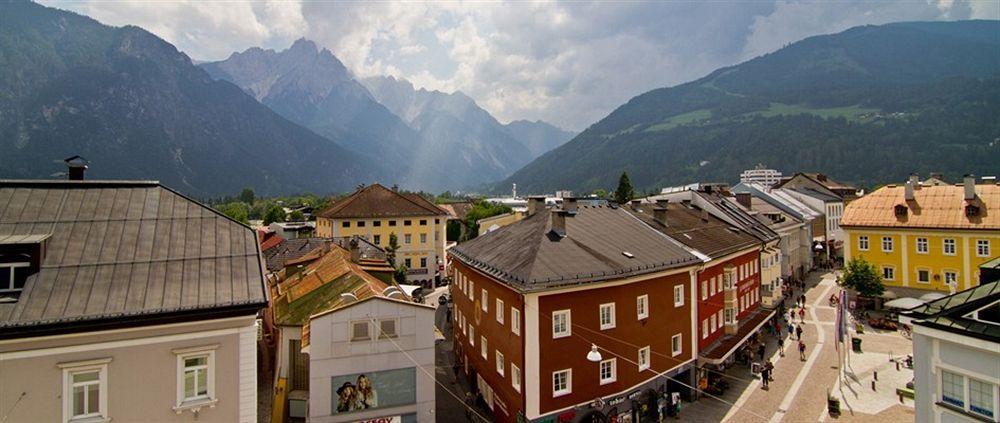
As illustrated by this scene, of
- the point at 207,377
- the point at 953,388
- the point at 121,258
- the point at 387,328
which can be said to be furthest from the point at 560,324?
the point at 121,258

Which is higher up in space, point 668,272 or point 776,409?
point 668,272

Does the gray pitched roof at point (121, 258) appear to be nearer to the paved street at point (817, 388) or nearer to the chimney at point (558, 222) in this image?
the chimney at point (558, 222)

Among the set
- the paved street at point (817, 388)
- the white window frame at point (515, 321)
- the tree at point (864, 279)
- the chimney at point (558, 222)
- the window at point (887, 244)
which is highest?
the chimney at point (558, 222)

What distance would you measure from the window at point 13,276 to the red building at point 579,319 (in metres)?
16.0

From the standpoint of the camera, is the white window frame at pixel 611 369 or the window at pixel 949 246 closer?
the white window frame at pixel 611 369

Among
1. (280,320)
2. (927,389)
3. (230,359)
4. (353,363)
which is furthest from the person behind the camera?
(280,320)

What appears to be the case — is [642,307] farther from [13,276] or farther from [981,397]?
[13,276]

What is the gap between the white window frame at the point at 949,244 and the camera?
131 ft

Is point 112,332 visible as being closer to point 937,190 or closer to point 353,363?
point 353,363

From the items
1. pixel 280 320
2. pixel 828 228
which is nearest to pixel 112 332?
pixel 280 320

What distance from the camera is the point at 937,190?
4419 centimetres

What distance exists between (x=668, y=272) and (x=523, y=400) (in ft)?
36.0

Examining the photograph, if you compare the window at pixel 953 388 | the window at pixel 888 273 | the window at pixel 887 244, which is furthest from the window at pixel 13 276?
the window at pixel 888 273

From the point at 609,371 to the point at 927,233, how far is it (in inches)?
1532
